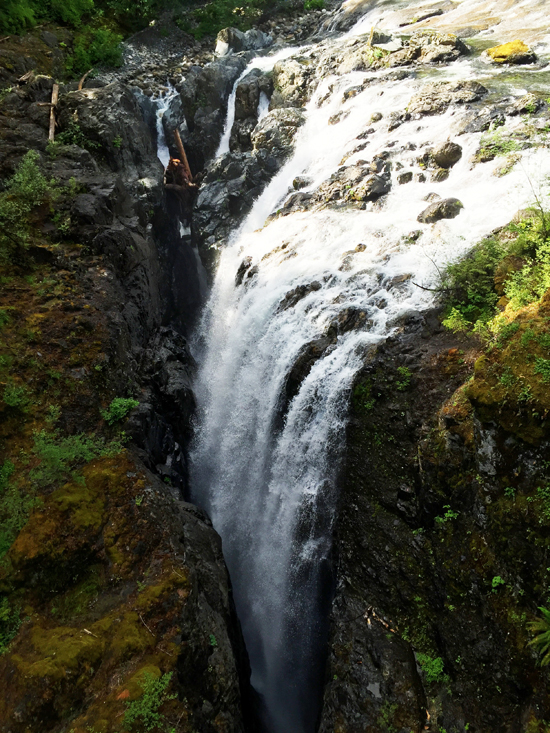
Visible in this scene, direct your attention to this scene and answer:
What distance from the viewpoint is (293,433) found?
9.38 metres

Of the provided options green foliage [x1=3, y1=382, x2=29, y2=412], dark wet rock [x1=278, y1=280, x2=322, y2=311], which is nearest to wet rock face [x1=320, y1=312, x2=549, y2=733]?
dark wet rock [x1=278, y1=280, x2=322, y2=311]

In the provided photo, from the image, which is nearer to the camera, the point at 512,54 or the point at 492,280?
the point at 492,280

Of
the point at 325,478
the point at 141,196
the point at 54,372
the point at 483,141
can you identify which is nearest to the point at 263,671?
the point at 325,478

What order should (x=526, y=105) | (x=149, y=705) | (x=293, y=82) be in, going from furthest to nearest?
(x=293, y=82) → (x=526, y=105) → (x=149, y=705)

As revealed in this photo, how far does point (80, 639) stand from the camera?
18.1 ft

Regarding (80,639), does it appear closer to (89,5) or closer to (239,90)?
(239,90)

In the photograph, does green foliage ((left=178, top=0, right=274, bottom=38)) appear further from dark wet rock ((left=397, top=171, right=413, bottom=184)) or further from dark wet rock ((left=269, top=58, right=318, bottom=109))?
dark wet rock ((left=397, top=171, right=413, bottom=184))

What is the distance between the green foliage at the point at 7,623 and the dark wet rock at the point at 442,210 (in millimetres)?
12923

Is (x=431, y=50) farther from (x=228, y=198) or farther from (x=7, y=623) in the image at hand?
(x=7, y=623)

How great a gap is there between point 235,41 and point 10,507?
3082 centimetres

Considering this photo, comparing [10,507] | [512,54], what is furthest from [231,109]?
[10,507]

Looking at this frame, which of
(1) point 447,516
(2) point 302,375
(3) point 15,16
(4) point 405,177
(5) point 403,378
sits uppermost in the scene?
(3) point 15,16

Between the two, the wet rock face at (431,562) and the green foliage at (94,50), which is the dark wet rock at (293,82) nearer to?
the green foliage at (94,50)

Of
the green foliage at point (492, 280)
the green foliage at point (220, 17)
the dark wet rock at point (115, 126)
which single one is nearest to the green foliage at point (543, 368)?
the green foliage at point (492, 280)
